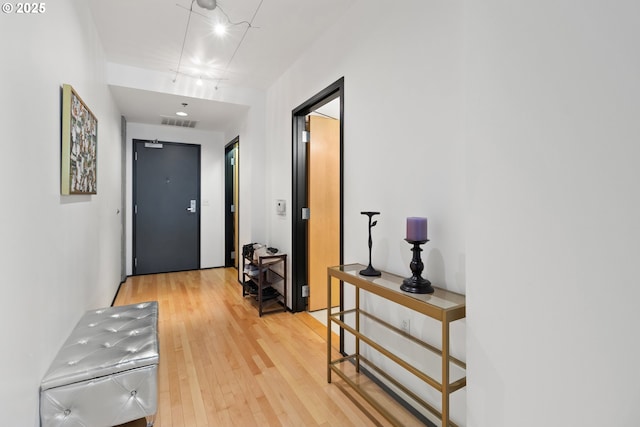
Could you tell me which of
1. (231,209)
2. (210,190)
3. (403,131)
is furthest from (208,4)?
(231,209)

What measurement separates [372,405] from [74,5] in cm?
304

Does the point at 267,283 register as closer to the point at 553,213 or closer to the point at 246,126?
the point at 246,126

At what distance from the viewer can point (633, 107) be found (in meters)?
0.79

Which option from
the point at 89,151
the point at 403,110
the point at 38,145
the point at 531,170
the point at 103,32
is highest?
the point at 103,32

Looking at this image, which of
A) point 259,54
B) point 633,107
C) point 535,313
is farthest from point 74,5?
point 535,313

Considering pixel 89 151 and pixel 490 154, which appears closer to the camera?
pixel 490 154

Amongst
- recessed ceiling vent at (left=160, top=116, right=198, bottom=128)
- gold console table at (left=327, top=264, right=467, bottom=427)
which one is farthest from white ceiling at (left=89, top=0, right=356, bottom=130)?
gold console table at (left=327, top=264, right=467, bottom=427)

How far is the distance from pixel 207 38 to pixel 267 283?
2668 mm

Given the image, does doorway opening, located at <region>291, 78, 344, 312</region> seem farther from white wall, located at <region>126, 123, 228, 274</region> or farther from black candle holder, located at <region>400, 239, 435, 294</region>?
white wall, located at <region>126, 123, 228, 274</region>

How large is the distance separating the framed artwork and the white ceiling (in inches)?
36.0

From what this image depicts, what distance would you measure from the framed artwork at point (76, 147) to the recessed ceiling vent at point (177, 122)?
2.38m

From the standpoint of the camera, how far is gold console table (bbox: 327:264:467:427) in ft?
4.10

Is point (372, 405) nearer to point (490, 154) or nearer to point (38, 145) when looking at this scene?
point (490, 154)

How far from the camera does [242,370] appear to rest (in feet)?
7.18
